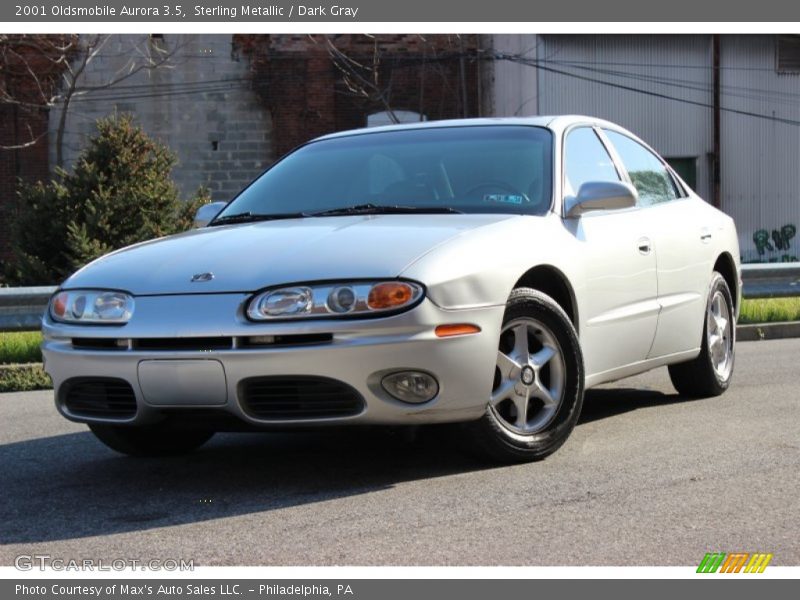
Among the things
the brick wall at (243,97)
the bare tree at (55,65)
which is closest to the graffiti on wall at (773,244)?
the brick wall at (243,97)

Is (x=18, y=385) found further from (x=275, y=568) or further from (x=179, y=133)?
(x=179, y=133)

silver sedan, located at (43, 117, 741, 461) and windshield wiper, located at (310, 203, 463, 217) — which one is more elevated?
windshield wiper, located at (310, 203, 463, 217)

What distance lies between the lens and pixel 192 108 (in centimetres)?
3112

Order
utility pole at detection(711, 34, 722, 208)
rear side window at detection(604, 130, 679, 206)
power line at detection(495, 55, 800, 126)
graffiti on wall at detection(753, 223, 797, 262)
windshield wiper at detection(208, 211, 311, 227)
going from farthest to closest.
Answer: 1. graffiti on wall at detection(753, 223, 797, 262)
2. utility pole at detection(711, 34, 722, 208)
3. power line at detection(495, 55, 800, 126)
4. rear side window at detection(604, 130, 679, 206)
5. windshield wiper at detection(208, 211, 311, 227)

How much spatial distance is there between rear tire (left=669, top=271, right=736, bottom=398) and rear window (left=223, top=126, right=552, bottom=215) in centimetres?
178

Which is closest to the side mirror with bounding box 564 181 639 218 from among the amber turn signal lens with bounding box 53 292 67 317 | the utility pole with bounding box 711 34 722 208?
the amber turn signal lens with bounding box 53 292 67 317

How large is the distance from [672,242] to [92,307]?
10.3ft

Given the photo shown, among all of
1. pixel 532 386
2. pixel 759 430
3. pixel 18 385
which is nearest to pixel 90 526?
pixel 532 386

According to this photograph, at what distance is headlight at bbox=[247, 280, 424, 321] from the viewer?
4.98 metres

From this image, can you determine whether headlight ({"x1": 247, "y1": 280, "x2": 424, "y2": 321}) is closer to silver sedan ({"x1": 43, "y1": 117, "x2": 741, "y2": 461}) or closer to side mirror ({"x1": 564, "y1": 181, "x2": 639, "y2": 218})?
silver sedan ({"x1": 43, "y1": 117, "x2": 741, "y2": 461})

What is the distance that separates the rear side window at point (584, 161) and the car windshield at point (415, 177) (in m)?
0.15

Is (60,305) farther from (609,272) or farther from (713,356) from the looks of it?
(713,356)
